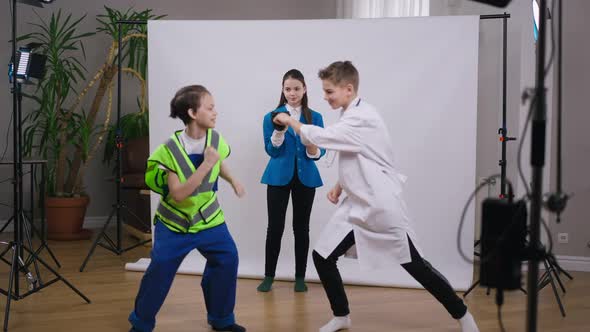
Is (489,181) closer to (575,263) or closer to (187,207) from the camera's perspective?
(187,207)

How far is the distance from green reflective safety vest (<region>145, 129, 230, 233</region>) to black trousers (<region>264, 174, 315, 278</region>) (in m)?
1.01

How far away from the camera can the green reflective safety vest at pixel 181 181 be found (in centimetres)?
293

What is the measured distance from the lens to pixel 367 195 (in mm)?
Answer: 3072

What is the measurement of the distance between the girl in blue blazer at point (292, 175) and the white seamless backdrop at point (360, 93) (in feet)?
1.01

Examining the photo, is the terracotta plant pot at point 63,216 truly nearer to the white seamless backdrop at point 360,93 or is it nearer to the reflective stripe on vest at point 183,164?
the white seamless backdrop at point 360,93

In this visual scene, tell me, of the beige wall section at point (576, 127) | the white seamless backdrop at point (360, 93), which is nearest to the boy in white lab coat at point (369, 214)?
the white seamless backdrop at point (360, 93)

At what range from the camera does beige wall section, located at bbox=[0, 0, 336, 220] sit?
6.07 metres

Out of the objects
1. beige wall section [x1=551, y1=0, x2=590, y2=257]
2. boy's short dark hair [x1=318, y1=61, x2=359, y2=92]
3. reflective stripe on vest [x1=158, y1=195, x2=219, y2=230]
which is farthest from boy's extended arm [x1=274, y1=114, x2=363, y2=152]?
beige wall section [x1=551, y1=0, x2=590, y2=257]

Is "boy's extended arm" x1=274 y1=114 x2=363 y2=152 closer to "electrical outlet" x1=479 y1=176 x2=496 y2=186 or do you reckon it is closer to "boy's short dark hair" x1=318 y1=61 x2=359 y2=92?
"boy's short dark hair" x1=318 y1=61 x2=359 y2=92

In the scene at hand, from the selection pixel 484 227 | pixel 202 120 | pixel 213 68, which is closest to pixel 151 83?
pixel 213 68

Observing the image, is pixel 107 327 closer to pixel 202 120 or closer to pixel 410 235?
pixel 202 120

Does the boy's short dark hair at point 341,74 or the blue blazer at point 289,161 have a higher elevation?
the boy's short dark hair at point 341,74

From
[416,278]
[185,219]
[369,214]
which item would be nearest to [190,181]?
[185,219]

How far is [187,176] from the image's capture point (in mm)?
2941
